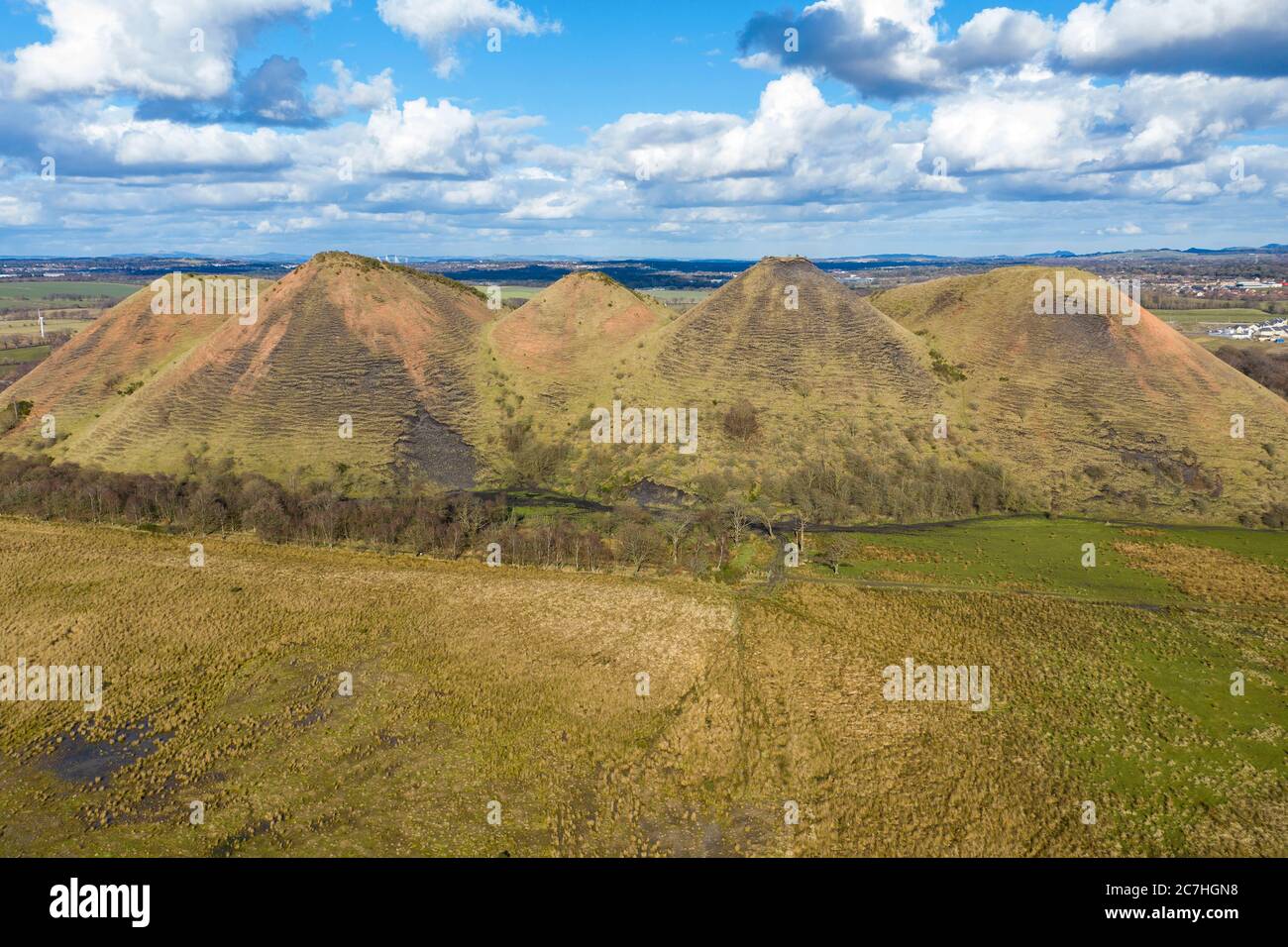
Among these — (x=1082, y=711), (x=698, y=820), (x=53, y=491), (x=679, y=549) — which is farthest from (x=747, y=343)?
(x=53, y=491)

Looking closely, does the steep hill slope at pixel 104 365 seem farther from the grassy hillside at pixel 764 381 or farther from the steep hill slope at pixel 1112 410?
the steep hill slope at pixel 1112 410

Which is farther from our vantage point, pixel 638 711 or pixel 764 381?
pixel 764 381

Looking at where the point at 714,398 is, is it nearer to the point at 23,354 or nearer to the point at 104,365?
the point at 104,365

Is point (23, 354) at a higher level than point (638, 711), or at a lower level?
higher

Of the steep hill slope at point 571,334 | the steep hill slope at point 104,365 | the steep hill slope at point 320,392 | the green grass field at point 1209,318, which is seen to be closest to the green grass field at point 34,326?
the steep hill slope at point 104,365

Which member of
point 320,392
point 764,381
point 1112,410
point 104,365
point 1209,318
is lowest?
point 1112,410

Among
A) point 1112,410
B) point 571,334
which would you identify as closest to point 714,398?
point 571,334

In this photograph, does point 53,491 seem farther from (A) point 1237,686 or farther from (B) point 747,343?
(A) point 1237,686
